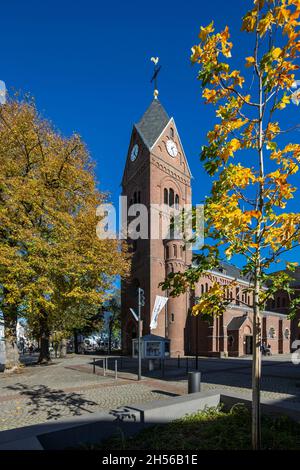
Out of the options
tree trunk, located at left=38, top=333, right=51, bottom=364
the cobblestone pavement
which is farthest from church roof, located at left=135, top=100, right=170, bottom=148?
the cobblestone pavement

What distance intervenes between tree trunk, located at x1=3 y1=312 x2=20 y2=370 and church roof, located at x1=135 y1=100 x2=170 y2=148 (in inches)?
1041

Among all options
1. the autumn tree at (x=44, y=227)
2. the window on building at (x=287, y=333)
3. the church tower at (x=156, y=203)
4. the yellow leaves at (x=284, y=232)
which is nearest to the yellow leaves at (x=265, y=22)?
the yellow leaves at (x=284, y=232)

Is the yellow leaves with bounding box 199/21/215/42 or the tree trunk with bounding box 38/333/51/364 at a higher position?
the yellow leaves with bounding box 199/21/215/42

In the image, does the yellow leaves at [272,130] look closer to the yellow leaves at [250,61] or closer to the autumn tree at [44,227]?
the yellow leaves at [250,61]

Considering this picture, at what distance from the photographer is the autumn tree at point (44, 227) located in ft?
53.9

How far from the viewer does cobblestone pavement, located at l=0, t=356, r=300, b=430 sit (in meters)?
9.89

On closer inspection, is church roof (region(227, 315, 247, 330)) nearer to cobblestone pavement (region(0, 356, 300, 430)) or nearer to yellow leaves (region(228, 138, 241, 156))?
cobblestone pavement (region(0, 356, 300, 430))

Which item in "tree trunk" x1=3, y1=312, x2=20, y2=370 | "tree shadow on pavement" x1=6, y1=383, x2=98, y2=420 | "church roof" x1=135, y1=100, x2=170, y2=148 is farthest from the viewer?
"church roof" x1=135, y1=100, x2=170, y2=148

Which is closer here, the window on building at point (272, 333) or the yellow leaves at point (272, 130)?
the yellow leaves at point (272, 130)

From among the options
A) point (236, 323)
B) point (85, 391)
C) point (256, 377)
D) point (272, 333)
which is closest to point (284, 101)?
point (256, 377)

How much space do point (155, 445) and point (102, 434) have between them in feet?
2.96

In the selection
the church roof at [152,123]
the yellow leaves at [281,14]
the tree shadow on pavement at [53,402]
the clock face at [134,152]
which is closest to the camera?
the yellow leaves at [281,14]

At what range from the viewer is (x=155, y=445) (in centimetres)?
533
